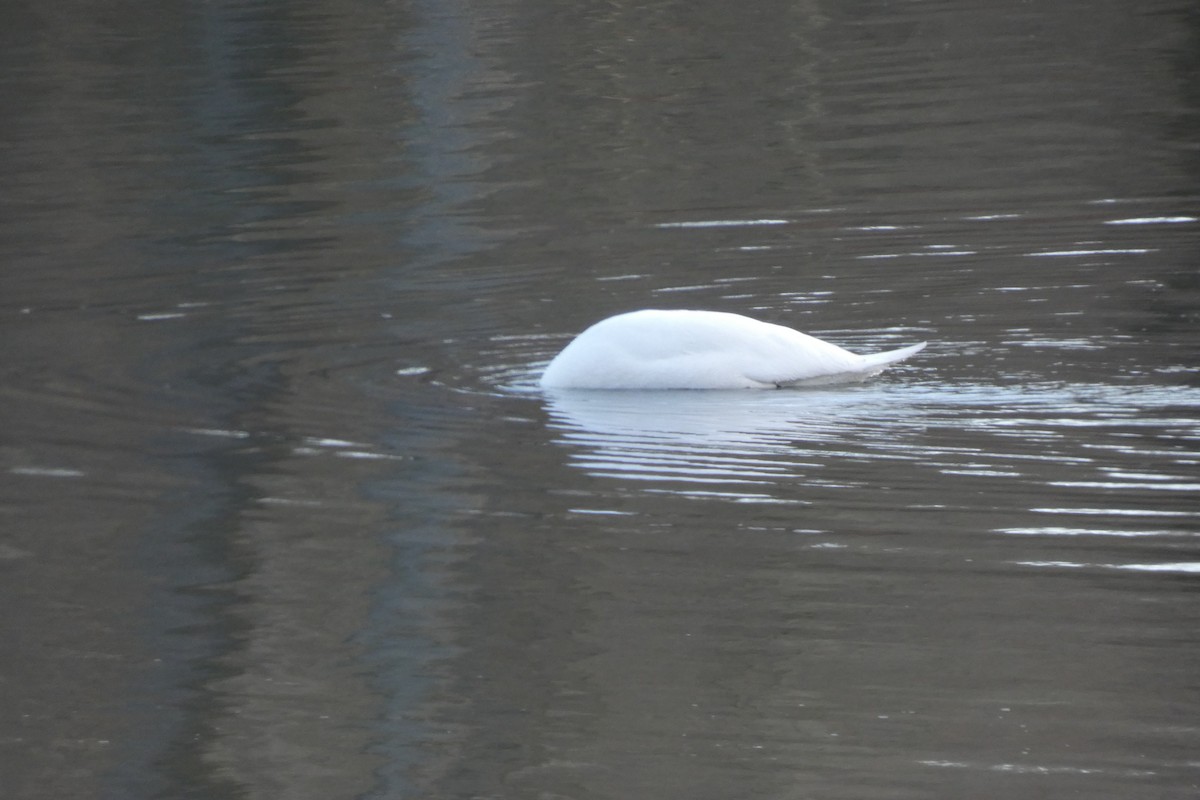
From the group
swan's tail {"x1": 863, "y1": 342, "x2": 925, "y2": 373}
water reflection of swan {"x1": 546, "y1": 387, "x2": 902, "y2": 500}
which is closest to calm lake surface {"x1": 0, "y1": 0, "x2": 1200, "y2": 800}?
water reflection of swan {"x1": 546, "y1": 387, "x2": 902, "y2": 500}

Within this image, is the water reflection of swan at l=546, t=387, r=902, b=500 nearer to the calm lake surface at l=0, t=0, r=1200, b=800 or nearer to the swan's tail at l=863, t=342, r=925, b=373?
the calm lake surface at l=0, t=0, r=1200, b=800

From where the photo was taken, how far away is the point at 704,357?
30.2 ft

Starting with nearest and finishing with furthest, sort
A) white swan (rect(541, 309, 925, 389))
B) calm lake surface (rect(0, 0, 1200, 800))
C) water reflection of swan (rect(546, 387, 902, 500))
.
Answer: calm lake surface (rect(0, 0, 1200, 800)), water reflection of swan (rect(546, 387, 902, 500)), white swan (rect(541, 309, 925, 389))

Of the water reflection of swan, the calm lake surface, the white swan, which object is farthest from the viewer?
the white swan

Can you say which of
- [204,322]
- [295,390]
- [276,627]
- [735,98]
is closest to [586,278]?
[204,322]

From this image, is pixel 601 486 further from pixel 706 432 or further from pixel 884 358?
pixel 884 358

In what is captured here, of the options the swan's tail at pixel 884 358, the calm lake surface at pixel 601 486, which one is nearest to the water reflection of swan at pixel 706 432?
the calm lake surface at pixel 601 486

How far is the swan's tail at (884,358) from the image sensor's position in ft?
30.3

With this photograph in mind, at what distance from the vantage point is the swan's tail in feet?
30.3

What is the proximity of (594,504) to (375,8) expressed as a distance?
2362 cm

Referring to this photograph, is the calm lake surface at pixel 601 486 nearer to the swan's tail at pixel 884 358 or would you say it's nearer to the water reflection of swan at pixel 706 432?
the water reflection of swan at pixel 706 432

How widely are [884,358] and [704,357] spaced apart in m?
0.71

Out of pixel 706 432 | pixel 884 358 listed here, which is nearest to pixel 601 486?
pixel 706 432

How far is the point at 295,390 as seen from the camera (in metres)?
9.46
